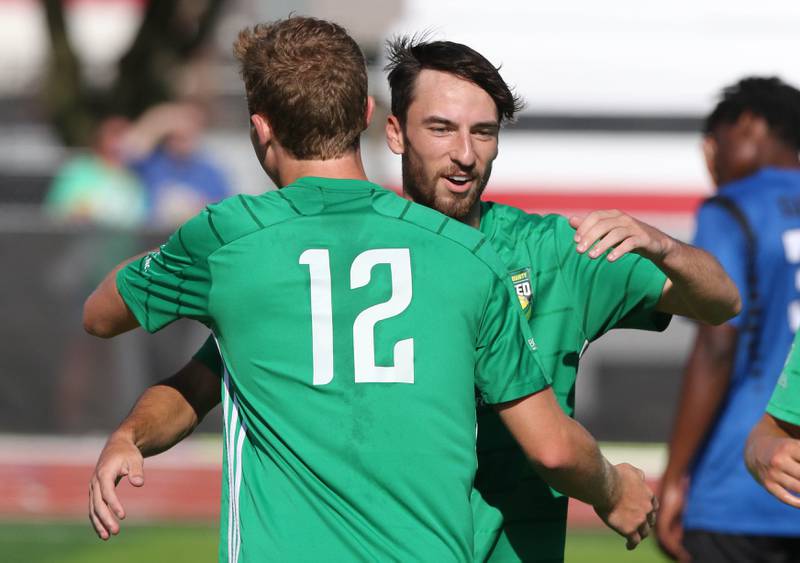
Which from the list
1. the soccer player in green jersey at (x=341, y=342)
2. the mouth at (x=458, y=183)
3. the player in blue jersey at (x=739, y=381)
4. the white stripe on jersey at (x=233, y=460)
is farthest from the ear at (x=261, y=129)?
the player in blue jersey at (x=739, y=381)

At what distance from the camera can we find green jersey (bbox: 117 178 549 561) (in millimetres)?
2939

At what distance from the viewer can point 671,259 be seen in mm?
3359

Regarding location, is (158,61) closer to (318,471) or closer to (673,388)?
(673,388)

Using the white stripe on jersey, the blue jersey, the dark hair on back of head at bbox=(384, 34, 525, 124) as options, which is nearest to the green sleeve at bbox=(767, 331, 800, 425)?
the dark hair on back of head at bbox=(384, 34, 525, 124)

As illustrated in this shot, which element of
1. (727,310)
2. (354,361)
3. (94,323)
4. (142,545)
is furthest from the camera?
(142,545)

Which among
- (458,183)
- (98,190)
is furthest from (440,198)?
(98,190)

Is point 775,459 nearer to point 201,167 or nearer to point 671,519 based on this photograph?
point 671,519

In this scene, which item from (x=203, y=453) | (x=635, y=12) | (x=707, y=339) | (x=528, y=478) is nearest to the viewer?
(x=528, y=478)

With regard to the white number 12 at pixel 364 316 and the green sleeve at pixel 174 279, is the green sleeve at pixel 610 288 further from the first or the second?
the green sleeve at pixel 174 279

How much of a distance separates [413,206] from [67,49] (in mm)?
13908

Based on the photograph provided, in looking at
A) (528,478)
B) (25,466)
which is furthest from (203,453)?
(528,478)

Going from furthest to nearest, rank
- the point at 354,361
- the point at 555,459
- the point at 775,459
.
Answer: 1. the point at 775,459
2. the point at 555,459
3. the point at 354,361

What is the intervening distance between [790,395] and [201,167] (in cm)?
891

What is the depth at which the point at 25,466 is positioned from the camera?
10539 millimetres
